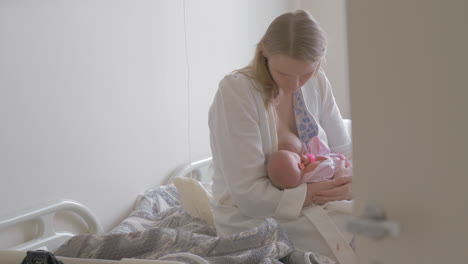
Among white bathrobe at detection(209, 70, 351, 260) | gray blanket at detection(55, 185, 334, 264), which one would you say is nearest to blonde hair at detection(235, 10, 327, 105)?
white bathrobe at detection(209, 70, 351, 260)

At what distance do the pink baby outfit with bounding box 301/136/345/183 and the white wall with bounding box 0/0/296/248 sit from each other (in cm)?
70

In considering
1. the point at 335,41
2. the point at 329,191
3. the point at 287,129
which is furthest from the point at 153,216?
the point at 335,41

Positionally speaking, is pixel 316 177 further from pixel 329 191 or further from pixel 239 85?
pixel 239 85

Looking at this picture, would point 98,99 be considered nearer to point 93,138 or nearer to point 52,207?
point 93,138

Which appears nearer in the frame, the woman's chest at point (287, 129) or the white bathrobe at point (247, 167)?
the white bathrobe at point (247, 167)

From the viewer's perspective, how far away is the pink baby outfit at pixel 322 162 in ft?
5.28

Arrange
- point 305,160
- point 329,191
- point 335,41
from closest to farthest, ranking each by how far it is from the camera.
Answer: point 329,191
point 305,160
point 335,41

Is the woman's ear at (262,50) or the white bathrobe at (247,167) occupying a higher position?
the woman's ear at (262,50)

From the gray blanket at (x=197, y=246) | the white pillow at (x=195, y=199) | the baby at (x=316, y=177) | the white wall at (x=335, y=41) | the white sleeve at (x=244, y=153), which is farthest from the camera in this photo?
the white wall at (x=335, y=41)

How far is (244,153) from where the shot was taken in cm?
163

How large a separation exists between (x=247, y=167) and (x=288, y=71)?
299 millimetres

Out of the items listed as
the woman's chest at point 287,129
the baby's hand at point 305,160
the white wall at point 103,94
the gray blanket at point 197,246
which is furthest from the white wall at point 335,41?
the gray blanket at point 197,246

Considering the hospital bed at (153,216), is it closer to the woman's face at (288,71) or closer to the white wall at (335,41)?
the woman's face at (288,71)

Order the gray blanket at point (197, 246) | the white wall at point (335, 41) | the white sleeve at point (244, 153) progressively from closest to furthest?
the gray blanket at point (197, 246)
the white sleeve at point (244, 153)
the white wall at point (335, 41)
